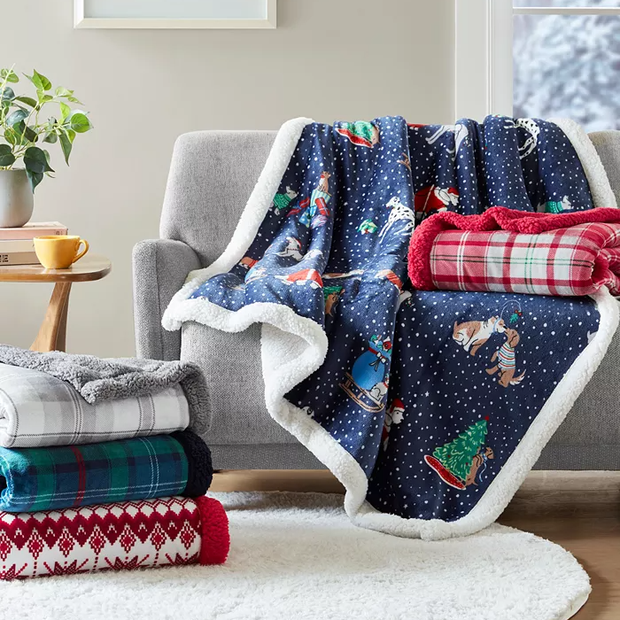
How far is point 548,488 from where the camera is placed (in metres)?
2.00

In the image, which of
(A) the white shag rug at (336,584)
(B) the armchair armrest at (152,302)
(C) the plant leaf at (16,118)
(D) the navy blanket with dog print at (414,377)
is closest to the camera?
(A) the white shag rug at (336,584)

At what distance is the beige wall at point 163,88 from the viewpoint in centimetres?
279

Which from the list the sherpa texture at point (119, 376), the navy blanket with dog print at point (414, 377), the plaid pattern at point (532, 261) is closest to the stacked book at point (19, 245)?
the navy blanket with dog print at point (414, 377)

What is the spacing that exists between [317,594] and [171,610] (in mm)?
209

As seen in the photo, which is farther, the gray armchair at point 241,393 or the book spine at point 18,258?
the book spine at point 18,258

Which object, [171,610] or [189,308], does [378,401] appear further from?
[171,610]

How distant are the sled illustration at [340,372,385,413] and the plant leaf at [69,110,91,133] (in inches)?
35.5

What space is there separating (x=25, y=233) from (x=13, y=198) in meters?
0.13

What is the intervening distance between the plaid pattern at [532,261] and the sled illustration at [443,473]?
1.12 ft

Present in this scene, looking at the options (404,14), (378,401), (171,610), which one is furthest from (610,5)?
(171,610)

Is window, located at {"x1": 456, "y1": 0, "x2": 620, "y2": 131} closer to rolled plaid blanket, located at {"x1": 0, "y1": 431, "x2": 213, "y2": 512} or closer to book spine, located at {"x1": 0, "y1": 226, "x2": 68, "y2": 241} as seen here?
book spine, located at {"x1": 0, "y1": 226, "x2": 68, "y2": 241}

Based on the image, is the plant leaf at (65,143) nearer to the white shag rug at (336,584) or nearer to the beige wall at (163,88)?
the beige wall at (163,88)

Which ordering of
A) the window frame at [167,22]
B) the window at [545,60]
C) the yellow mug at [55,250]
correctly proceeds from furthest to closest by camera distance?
1. the window at [545,60]
2. the window frame at [167,22]
3. the yellow mug at [55,250]

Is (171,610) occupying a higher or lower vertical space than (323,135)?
lower
